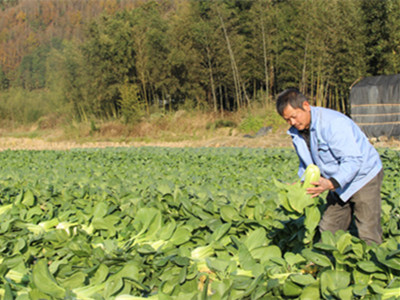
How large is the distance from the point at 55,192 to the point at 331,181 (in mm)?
2977

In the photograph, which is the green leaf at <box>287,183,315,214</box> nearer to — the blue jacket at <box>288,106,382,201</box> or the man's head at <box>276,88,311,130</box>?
the blue jacket at <box>288,106,382,201</box>

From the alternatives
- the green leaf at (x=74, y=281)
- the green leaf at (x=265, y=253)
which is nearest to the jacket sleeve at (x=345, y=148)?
the green leaf at (x=265, y=253)

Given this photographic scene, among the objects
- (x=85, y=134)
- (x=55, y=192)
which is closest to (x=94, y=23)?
(x=85, y=134)

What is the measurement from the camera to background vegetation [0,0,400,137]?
17.7m

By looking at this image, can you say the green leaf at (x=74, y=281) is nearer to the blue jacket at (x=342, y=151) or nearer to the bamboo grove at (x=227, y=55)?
the blue jacket at (x=342, y=151)

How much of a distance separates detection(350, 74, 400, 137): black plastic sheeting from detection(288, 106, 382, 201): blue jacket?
13718 millimetres

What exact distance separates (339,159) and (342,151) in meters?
0.09


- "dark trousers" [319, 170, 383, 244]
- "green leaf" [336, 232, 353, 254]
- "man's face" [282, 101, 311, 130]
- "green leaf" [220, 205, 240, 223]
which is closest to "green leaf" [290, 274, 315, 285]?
"green leaf" [336, 232, 353, 254]

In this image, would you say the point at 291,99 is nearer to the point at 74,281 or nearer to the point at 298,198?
the point at 298,198

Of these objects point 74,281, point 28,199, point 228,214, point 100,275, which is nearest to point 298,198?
point 228,214

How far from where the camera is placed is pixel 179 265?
2.59m

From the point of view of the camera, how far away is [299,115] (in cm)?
258

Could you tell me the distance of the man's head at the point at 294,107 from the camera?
2541 mm

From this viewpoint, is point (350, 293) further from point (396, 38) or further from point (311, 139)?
point (396, 38)
